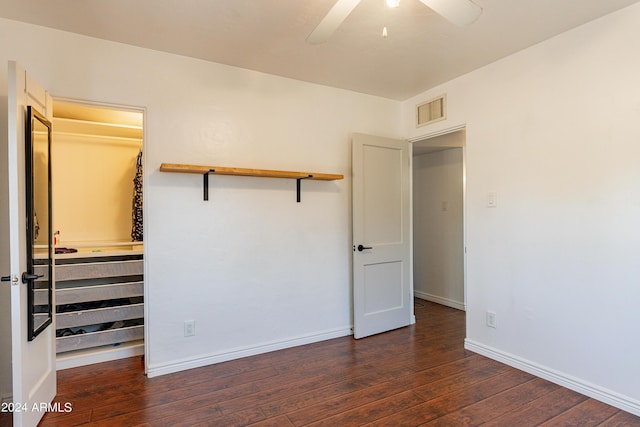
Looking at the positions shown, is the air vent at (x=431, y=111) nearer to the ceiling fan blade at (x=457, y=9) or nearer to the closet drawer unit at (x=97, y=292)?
the ceiling fan blade at (x=457, y=9)

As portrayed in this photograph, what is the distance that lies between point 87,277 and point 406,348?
2.88m

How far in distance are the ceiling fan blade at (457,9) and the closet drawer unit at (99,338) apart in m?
3.24

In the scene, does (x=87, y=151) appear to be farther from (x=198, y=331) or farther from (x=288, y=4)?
(x=288, y=4)

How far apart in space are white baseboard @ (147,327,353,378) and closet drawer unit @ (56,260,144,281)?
35.3 inches

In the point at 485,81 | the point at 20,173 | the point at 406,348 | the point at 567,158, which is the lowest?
the point at 406,348

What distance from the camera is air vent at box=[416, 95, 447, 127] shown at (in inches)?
131

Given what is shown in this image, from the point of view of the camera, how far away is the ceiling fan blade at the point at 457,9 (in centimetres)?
148

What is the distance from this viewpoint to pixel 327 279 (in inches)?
132

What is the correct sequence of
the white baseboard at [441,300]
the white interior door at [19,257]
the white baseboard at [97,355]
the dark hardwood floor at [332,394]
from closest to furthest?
1. the white interior door at [19,257]
2. the dark hardwood floor at [332,394]
3. the white baseboard at [97,355]
4. the white baseboard at [441,300]

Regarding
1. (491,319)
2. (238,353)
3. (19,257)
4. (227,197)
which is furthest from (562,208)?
(19,257)

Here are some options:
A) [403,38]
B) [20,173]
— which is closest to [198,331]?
[20,173]

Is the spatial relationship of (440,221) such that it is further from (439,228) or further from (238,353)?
(238,353)

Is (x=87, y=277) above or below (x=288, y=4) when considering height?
below

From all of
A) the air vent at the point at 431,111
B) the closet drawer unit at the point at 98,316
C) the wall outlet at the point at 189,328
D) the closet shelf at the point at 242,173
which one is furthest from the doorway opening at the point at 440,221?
the closet drawer unit at the point at 98,316
